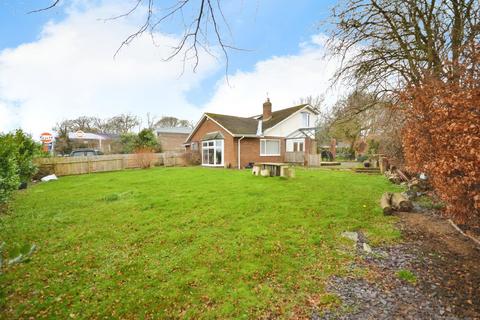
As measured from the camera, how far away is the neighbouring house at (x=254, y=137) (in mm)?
19281

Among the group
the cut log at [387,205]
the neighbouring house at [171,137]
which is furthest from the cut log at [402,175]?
the neighbouring house at [171,137]

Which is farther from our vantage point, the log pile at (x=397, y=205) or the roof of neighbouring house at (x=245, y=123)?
the roof of neighbouring house at (x=245, y=123)

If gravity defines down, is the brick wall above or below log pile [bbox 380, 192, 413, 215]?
above

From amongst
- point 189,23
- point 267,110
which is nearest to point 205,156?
point 267,110

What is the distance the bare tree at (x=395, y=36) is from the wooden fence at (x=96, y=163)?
1724cm

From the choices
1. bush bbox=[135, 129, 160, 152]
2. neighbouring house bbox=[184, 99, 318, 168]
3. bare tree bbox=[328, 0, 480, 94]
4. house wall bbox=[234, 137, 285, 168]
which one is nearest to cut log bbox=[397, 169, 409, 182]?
bare tree bbox=[328, 0, 480, 94]

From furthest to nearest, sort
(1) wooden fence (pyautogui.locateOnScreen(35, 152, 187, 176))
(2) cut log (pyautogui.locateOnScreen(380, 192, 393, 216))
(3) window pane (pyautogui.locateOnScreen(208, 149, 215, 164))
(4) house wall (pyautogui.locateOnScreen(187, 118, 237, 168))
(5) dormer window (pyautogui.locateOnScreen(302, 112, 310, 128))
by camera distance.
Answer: (5) dormer window (pyautogui.locateOnScreen(302, 112, 310, 128)), (3) window pane (pyautogui.locateOnScreen(208, 149, 215, 164)), (4) house wall (pyautogui.locateOnScreen(187, 118, 237, 168)), (1) wooden fence (pyautogui.locateOnScreen(35, 152, 187, 176)), (2) cut log (pyautogui.locateOnScreen(380, 192, 393, 216))

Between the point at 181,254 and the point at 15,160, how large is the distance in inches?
354

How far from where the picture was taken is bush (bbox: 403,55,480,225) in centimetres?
297

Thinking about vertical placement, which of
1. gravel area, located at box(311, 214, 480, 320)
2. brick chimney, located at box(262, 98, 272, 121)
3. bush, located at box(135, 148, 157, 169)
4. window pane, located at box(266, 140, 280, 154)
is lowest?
gravel area, located at box(311, 214, 480, 320)

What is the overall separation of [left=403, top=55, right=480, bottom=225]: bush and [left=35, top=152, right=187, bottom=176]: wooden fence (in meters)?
18.3

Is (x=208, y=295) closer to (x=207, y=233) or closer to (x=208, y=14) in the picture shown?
(x=207, y=233)

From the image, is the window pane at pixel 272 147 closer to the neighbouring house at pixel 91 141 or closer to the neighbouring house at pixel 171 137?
the neighbouring house at pixel 91 141

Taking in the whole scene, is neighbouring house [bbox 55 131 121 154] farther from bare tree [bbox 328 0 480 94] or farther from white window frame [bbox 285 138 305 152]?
bare tree [bbox 328 0 480 94]
